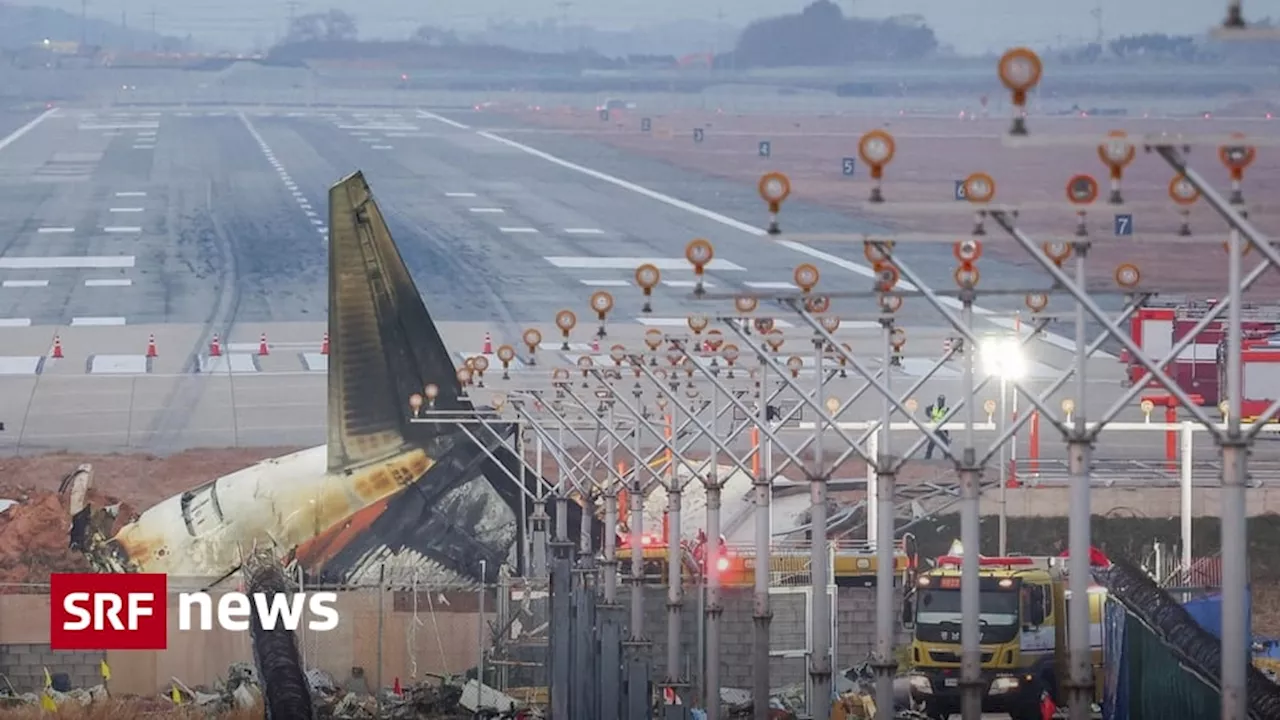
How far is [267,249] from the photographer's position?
10988 centimetres

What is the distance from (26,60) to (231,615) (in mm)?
139974

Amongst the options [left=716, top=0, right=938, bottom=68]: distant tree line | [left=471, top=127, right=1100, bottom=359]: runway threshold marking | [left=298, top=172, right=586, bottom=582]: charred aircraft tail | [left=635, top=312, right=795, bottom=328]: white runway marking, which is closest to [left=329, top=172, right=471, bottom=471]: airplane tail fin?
[left=298, top=172, right=586, bottom=582]: charred aircraft tail

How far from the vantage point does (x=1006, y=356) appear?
39.8 m

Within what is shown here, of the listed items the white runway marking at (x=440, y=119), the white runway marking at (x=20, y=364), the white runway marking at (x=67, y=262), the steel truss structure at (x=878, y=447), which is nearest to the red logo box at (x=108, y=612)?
the steel truss structure at (x=878, y=447)

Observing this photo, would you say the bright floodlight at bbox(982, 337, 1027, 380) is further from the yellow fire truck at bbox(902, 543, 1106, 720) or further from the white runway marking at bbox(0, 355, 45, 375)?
the white runway marking at bbox(0, 355, 45, 375)

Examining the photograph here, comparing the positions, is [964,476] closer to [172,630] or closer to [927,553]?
[172,630]

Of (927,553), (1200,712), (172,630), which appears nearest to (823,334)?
(1200,712)

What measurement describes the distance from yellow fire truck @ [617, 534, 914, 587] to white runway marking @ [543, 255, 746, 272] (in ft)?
144

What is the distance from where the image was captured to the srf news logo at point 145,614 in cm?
4769

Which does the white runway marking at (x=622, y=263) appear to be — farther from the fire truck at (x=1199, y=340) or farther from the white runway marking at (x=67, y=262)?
the fire truck at (x=1199, y=340)

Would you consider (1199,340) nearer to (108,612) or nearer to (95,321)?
(108,612)

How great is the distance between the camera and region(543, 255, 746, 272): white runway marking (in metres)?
100

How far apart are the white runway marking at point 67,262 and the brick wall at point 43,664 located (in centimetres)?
5530

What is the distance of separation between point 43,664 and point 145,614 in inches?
120
